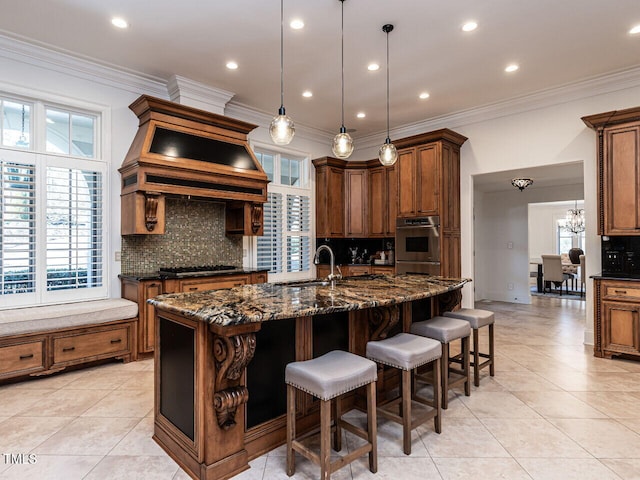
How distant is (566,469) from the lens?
208 centimetres

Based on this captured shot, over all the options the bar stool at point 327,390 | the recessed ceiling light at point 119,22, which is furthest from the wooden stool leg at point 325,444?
the recessed ceiling light at point 119,22

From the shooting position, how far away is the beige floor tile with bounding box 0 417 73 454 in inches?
92.0

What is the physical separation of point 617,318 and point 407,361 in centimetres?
319

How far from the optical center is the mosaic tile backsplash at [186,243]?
4.41 meters

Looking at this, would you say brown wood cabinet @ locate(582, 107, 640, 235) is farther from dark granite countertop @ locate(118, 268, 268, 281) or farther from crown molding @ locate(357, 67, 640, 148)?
dark granite countertop @ locate(118, 268, 268, 281)

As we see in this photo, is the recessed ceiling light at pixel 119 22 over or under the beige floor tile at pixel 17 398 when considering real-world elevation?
over

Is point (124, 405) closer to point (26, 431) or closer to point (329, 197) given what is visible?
point (26, 431)

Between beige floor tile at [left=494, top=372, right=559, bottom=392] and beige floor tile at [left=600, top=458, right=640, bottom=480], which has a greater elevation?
beige floor tile at [left=494, top=372, right=559, bottom=392]

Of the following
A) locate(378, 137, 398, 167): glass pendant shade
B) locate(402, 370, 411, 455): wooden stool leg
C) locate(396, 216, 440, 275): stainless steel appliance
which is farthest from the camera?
locate(396, 216, 440, 275): stainless steel appliance

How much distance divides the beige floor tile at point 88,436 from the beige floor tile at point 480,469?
206 cm

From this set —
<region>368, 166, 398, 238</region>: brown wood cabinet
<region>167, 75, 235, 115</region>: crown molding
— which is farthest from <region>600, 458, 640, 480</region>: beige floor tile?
<region>167, 75, 235, 115</region>: crown molding

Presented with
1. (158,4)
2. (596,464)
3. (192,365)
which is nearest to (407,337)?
(596,464)

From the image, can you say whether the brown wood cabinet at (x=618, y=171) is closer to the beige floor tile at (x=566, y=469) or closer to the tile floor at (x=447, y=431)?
the tile floor at (x=447, y=431)

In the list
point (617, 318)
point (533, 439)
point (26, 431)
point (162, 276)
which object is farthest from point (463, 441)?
point (162, 276)
